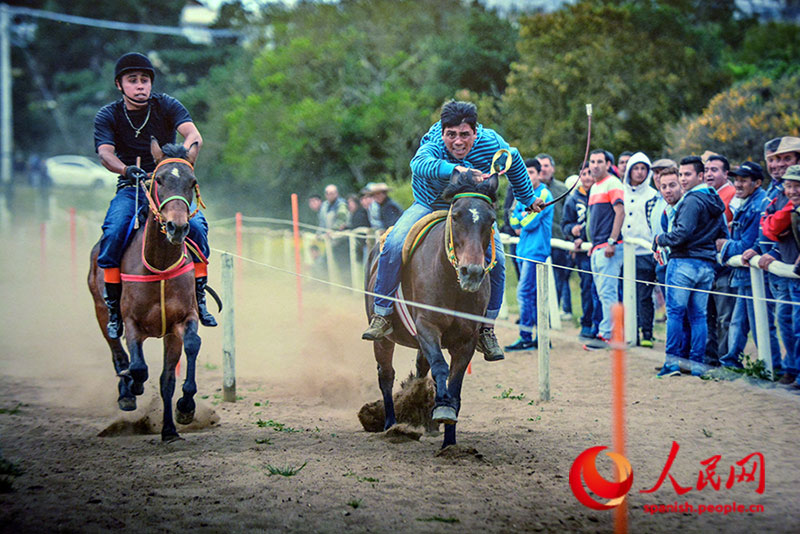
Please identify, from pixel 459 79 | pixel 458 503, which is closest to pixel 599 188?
pixel 458 503

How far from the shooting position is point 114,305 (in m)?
7.39

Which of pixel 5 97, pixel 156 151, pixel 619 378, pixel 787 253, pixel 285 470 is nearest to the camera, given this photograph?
pixel 619 378

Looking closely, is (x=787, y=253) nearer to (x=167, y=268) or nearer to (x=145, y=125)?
(x=167, y=268)

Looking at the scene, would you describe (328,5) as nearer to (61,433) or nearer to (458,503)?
(61,433)

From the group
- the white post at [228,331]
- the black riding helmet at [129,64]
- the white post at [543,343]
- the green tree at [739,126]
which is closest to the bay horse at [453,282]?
the white post at [543,343]

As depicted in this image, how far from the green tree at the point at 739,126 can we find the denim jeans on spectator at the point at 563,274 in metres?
4.05

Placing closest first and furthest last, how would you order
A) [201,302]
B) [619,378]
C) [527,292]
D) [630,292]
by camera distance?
[619,378], [201,302], [630,292], [527,292]

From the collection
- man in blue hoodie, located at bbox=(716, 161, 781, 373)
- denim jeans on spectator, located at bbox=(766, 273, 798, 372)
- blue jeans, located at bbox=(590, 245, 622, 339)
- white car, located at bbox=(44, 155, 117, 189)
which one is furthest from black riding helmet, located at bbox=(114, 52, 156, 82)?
white car, located at bbox=(44, 155, 117, 189)

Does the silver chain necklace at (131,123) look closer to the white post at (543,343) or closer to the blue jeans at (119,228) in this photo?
the blue jeans at (119,228)

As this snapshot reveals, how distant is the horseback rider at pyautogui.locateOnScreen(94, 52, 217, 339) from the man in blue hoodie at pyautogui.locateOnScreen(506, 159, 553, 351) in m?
4.86

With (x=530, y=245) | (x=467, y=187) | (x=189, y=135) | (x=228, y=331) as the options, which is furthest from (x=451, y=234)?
(x=530, y=245)

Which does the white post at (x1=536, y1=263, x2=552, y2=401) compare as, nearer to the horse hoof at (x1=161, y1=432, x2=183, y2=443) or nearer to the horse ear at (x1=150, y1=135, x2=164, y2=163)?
the horse hoof at (x1=161, y1=432, x2=183, y2=443)

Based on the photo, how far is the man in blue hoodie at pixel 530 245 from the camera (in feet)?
36.4

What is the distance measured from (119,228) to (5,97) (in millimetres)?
45432
